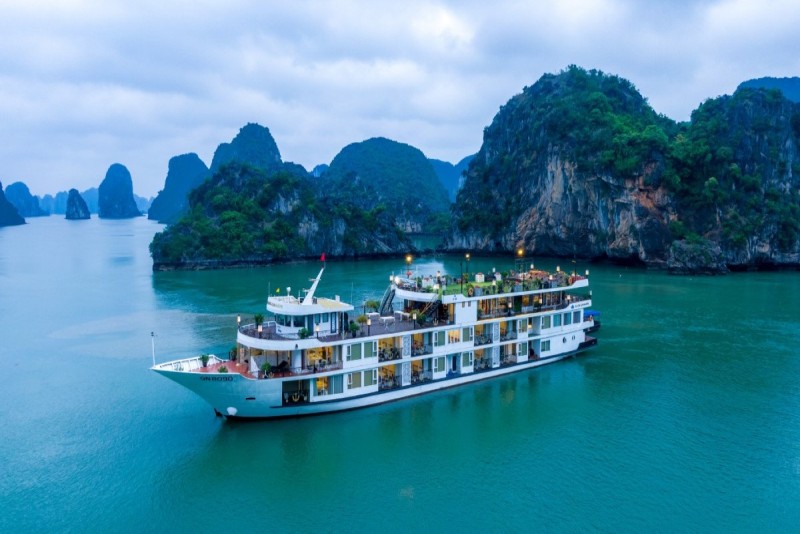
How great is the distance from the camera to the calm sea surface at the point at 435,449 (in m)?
18.3

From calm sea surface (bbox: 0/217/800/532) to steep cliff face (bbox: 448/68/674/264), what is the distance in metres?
51.2

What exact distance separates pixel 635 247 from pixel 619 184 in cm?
1055

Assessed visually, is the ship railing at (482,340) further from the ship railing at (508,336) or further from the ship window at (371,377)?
the ship window at (371,377)

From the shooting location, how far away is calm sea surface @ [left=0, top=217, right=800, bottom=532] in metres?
18.3

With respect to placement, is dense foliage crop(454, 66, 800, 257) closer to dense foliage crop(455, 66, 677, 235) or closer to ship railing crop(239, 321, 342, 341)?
dense foliage crop(455, 66, 677, 235)

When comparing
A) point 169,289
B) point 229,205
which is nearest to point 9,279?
point 169,289

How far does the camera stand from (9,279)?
74.7m

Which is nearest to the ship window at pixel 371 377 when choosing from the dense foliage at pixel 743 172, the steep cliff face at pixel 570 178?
the steep cliff face at pixel 570 178

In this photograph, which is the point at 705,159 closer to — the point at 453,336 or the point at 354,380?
the point at 453,336

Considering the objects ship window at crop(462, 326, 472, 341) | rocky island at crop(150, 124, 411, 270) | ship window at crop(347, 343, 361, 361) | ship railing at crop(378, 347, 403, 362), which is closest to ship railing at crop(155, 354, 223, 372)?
ship window at crop(347, 343, 361, 361)

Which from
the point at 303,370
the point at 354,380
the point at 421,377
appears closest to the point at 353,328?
the point at 354,380

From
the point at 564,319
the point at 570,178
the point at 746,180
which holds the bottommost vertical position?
the point at 564,319

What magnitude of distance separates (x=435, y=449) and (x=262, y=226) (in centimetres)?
8572

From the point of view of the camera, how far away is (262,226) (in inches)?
4045
